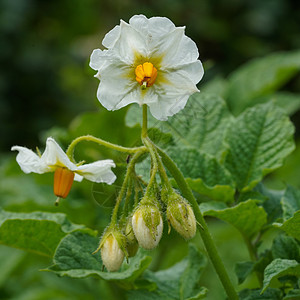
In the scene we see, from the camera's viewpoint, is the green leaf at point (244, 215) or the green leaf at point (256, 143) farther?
the green leaf at point (256, 143)

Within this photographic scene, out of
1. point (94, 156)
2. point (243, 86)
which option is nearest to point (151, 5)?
point (243, 86)

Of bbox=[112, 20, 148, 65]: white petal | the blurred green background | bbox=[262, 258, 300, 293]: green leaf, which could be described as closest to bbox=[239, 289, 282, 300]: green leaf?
bbox=[262, 258, 300, 293]: green leaf

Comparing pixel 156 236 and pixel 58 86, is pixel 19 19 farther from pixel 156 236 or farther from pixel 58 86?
pixel 156 236

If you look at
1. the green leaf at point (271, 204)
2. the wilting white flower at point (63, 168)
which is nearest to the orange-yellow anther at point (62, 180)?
the wilting white flower at point (63, 168)

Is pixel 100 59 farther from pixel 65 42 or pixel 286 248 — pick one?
pixel 65 42

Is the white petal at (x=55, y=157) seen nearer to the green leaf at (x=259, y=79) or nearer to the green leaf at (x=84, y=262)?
the green leaf at (x=84, y=262)


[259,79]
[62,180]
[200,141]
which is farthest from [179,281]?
[259,79]

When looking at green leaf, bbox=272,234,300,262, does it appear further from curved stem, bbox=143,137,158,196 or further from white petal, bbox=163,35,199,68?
white petal, bbox=163,35,199,68
